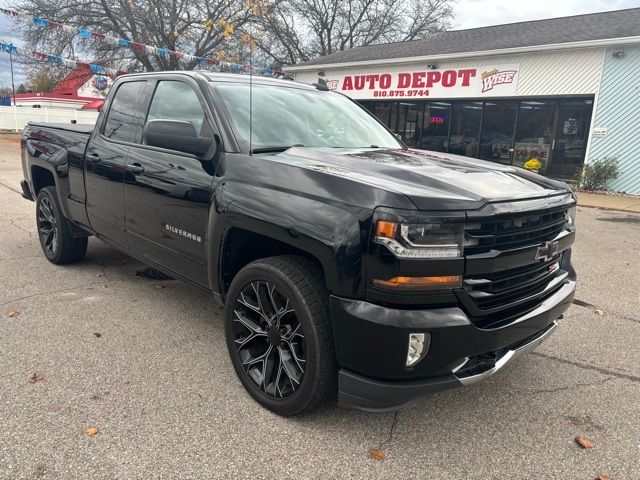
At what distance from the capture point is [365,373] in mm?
2336

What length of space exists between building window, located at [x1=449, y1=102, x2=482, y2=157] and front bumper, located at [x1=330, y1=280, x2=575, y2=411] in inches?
596

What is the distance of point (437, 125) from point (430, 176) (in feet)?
52.4

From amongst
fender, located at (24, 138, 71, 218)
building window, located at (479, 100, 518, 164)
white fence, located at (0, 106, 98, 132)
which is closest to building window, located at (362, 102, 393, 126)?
building window, located at (479, 100, 518, 164)

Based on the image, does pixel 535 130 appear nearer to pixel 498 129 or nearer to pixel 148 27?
pixel 498 129

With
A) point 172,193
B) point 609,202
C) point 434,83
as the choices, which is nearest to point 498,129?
point 434,83

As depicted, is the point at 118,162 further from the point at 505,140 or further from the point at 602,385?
the point at 505,140

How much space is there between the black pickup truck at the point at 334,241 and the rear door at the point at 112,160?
0.27 feet

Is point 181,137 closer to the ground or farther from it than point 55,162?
farther from it

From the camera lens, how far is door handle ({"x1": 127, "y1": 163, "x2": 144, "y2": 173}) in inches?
146

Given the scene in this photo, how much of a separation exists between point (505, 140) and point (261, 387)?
1528 cm

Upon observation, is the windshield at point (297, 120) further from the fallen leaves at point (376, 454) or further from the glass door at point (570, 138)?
the glass door at point (570, 138)

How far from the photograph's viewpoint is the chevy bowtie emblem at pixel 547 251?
2.60 meters

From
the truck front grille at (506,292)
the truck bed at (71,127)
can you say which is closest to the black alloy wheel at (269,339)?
the truck front grille at (506,292)

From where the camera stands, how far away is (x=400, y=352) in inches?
87.4
